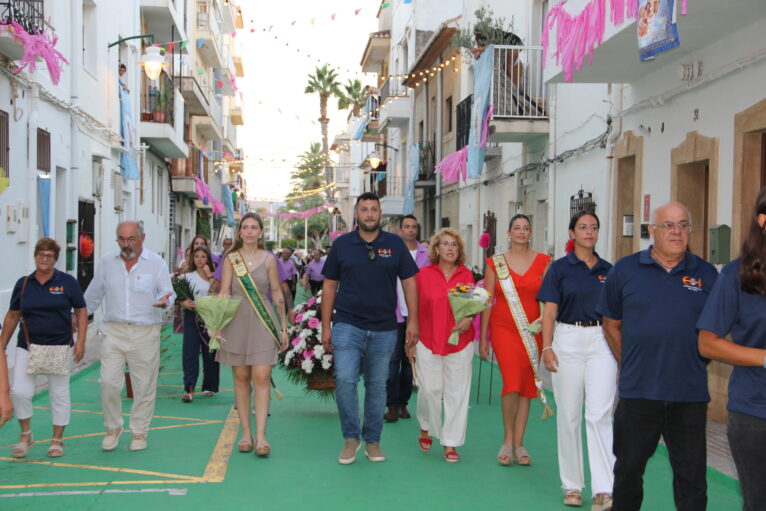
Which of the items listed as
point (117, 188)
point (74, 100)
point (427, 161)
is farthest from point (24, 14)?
point (427, 161)

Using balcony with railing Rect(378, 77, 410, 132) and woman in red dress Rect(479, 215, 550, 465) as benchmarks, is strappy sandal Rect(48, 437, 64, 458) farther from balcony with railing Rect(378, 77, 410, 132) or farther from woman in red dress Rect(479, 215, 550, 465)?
balcony with railing Rect(378, 77, 410, 132)

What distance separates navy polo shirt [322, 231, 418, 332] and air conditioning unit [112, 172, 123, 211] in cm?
1508

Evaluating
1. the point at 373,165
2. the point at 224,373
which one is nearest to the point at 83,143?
the point at 224,373

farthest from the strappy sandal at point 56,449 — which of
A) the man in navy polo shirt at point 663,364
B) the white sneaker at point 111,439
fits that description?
the man in navy polo shirt at point 663,364

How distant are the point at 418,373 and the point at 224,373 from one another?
19.8ft

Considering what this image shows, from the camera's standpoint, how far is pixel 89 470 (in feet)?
23.4

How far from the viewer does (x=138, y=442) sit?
7.93 m

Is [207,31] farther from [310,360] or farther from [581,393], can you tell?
[581,393]

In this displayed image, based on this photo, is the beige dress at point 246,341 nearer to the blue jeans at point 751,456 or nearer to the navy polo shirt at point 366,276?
the navy polo shirt at point 366,276

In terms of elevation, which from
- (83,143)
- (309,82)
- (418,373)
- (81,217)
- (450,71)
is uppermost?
(309,82)

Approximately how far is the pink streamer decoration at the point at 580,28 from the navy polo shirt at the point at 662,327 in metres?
4.97

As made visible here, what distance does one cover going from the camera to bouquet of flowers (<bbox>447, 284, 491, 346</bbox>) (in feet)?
24.6

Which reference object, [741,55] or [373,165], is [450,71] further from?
[741,55]

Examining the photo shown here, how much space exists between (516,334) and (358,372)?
4.33 ft
